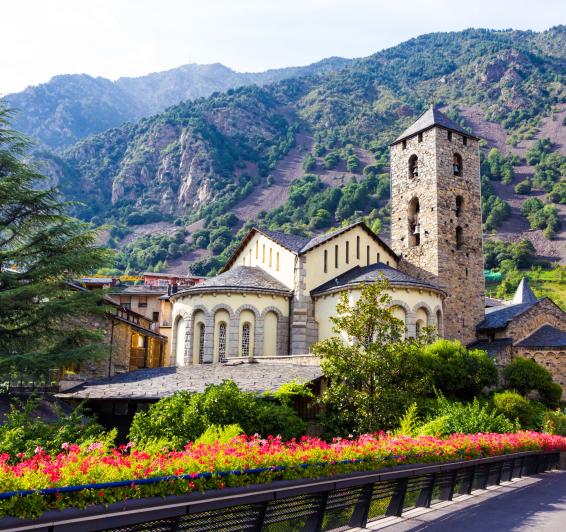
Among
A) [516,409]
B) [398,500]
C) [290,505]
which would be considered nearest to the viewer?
[290,505]

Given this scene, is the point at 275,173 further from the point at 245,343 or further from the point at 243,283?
the point at 245,343

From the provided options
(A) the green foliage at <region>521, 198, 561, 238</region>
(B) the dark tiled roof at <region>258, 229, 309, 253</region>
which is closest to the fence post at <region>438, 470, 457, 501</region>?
(B) the dark tiled roof at <region>258, 229, 309, 253</region>

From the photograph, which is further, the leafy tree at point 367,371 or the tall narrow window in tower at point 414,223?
the tall narrow window in tower at point 414,223

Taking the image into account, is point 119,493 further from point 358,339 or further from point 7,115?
point 7,115

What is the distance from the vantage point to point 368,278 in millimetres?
31844

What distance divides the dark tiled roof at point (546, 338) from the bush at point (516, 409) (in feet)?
30.3

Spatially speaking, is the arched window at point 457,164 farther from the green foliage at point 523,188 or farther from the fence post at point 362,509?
the green foliage at point 523,188

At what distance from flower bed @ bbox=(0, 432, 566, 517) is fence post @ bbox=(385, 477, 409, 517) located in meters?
0.39

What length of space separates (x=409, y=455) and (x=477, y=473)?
389 cm

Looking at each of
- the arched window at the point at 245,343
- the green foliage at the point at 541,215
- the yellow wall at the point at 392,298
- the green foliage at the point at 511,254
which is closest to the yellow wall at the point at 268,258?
the yellow wall at the point at 392,298

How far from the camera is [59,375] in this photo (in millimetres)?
30047

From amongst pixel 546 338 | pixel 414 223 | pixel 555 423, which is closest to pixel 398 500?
pixel 555 423

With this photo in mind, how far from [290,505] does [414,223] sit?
35368mm

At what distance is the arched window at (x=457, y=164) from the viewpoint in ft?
137
